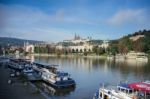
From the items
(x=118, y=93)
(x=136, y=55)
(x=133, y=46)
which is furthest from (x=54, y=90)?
(x=133, y=46)

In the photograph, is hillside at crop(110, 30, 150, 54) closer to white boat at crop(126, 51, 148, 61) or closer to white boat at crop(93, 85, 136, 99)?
white boat at crop(126, 51, 148, 61)

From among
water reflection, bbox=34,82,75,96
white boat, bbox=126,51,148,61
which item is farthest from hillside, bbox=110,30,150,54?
water reflection, bbox=34,82,75,96

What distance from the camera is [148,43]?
20.1 metres

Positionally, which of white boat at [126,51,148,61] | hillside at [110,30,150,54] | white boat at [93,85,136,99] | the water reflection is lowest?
the water reflection

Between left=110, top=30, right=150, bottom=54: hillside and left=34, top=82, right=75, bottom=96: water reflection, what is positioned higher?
left=110, top=30, right=150, bottom=54: hillside

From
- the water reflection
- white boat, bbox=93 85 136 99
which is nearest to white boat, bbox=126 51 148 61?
the water reflection

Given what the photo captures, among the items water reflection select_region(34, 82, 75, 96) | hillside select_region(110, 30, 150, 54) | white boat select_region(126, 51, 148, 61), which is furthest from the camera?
hillside select_region(110, 30, 150, 54)

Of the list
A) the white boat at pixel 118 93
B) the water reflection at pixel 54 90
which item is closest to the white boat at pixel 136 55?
the water reflection at pixel 54 90

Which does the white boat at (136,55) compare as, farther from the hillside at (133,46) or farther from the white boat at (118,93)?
the white boat at (118,93)

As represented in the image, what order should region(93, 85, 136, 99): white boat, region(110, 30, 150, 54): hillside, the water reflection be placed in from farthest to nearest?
region(110, 30, 150, 54): hillside < the water reflection < region(93, 85, 136, 99): white boat

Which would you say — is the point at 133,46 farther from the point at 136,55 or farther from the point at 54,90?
the point at 54,90

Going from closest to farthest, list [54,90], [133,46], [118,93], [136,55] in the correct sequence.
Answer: [118,93] → [54,90] → [136,55] → [133,46]

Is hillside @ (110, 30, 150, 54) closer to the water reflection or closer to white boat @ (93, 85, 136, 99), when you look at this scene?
the water reflection

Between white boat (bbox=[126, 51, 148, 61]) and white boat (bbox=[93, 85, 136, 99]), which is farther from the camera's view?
white boat (bbox=[126, 51, 148, 61])
